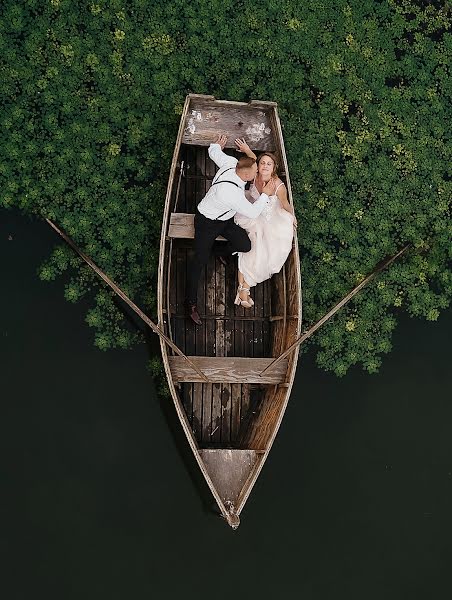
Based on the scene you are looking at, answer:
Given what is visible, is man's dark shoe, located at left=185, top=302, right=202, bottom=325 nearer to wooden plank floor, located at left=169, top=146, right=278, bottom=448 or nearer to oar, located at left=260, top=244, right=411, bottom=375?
wooden plank floor, located at left=169, top=146, right=278, bottom=448

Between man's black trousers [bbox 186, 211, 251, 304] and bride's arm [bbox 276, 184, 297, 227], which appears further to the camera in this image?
bride's arm [bbox 276, 184, 297, 227]

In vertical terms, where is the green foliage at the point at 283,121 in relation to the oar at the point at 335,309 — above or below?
above

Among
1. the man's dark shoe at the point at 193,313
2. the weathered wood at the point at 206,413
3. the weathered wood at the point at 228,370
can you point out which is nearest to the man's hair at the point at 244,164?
the man's dark shoe at the point at 193,313

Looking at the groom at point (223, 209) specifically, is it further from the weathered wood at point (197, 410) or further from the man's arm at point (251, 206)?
the weathered wood at point (197, 410)

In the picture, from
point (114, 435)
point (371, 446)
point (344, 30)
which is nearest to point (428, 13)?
point (344, 30)

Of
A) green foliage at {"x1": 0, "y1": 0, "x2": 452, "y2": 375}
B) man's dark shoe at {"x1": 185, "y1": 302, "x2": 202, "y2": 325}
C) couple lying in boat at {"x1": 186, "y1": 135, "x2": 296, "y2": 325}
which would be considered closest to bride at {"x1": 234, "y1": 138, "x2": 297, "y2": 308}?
couple lying in boat at {"x1": 186, "y1": 135, "x2": 296, "y2": 325}

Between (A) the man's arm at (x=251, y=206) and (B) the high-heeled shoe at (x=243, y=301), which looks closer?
(A) the man's arm at (x=251, y=206)
